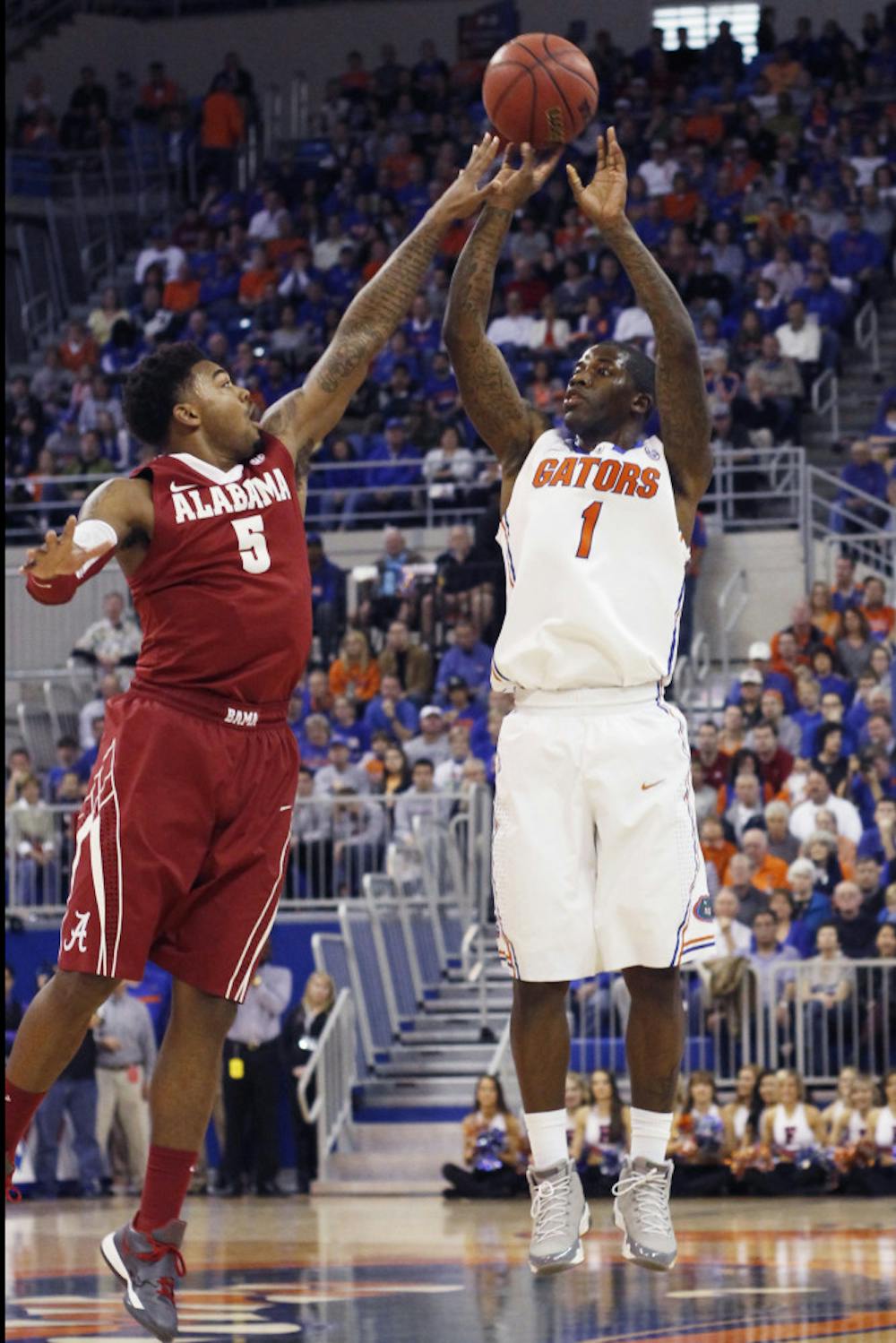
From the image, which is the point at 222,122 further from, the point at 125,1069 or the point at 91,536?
the point at 91,536

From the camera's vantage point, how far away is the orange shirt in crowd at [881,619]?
60.4 ft

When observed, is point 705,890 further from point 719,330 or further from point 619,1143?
point 719,330

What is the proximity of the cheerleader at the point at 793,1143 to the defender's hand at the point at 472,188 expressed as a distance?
8.73 metres

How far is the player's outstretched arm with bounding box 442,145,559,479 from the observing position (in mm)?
7500

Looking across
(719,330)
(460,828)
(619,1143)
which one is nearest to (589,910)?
(619,1143)

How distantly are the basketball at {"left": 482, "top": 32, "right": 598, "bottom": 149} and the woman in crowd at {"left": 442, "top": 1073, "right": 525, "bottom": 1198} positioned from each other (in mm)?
9174

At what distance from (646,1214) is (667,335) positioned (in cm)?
277

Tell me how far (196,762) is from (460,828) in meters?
11.3

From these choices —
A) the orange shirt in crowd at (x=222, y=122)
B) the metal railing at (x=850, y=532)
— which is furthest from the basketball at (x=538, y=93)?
the orange shirt in crowd at (x=222, y=122)

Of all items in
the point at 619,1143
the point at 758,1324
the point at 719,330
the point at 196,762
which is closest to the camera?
the point at 196,762

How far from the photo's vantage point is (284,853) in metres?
7.07

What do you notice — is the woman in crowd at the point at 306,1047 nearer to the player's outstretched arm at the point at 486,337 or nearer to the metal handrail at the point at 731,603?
the metal handrail at the point at 731,603

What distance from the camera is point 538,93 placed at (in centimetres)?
756

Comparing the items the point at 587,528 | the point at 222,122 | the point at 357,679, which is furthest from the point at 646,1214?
the point at 222,122
